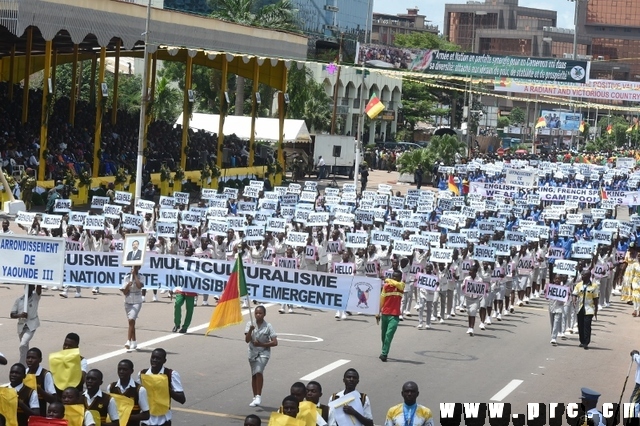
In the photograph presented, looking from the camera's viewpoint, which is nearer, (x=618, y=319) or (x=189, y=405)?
(x=189, y=405)

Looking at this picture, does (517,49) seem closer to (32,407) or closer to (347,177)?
(347,177)

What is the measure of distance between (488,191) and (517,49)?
467 ft

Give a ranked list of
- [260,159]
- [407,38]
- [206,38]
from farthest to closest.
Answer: [407,38]
[260,159]
[206,38]

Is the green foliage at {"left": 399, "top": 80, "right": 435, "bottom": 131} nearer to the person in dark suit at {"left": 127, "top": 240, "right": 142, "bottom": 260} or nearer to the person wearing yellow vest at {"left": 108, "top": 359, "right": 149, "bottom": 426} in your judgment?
the person in dark suit at {"left": 127, "top": 240, "right": 142, "bottom": 260}

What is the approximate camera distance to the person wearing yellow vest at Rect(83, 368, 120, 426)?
39.1ft

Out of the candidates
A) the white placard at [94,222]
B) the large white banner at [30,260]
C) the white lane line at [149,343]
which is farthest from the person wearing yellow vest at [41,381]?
the white placard at [94,222]

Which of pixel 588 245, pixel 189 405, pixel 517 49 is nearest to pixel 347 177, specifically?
pixel 588 245

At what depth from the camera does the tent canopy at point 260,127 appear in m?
61.8

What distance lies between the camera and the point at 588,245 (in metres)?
31.8

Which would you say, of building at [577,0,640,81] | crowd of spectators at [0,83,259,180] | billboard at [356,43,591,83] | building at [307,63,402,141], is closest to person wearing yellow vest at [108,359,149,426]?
crowd of spectators at [0,83,259,180]

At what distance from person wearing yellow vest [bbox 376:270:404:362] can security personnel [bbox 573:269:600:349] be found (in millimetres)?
4710

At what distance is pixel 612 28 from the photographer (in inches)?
7229

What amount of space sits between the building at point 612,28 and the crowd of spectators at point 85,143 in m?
129

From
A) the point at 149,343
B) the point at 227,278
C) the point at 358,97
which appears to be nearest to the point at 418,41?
the point at 358,97
